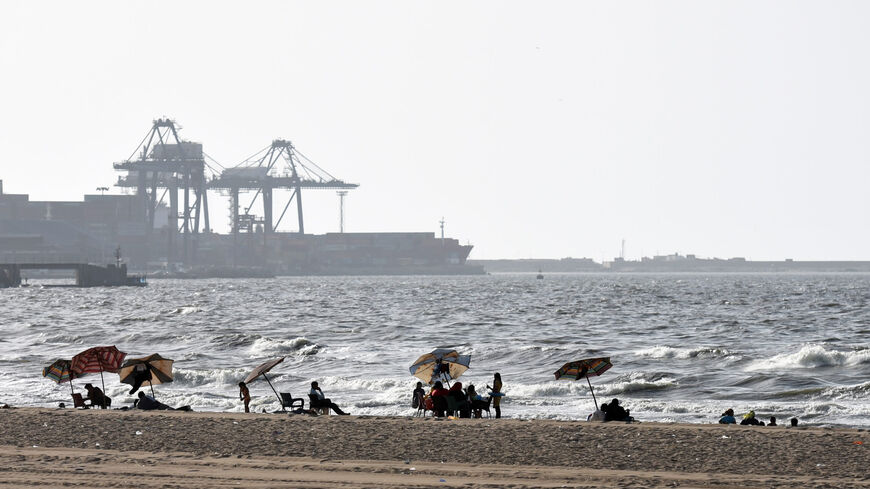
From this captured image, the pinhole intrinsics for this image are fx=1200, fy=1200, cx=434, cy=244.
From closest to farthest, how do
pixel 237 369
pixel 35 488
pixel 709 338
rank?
1. pixel 35 488
2. pixel 237 369
3. pixel 709 338

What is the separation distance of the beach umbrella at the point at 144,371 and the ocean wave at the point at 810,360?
56.3 feet

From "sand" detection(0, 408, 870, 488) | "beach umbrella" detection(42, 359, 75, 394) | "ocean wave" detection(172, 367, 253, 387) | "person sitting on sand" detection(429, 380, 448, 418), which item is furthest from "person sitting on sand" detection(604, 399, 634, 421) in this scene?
"ocean wave" detection(172, 367, 253, 387)

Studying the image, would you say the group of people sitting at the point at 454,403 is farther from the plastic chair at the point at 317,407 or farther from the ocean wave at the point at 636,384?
the ocean wave at the point at 636,384

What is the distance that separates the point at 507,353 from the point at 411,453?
2533 cm

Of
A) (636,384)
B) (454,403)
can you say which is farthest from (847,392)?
(454,403)

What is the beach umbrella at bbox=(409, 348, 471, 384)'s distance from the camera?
899 inches

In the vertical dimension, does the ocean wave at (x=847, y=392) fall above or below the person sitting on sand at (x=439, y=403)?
below

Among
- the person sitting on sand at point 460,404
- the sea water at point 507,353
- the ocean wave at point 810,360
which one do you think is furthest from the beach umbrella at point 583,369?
the ocean wave at point 810,360

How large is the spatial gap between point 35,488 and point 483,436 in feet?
20.5

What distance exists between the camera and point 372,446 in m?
15.5

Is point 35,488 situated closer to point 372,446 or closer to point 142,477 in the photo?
point 142,477

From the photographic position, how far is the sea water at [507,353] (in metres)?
26.1

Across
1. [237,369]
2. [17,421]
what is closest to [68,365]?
[17,421]

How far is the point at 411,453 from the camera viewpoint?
14805mm
